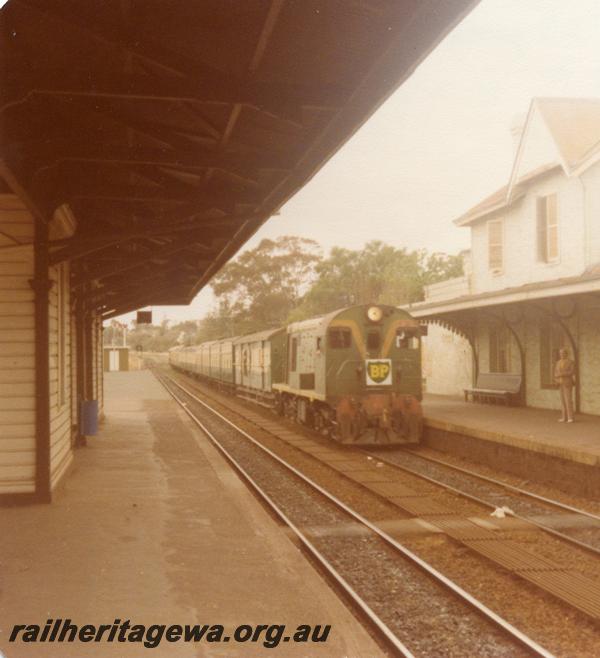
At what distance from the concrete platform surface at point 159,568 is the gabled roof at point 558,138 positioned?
34.9ft

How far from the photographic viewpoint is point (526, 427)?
1396 cm

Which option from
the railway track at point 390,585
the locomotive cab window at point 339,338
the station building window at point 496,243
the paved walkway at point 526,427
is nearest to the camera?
the railway track at point 390,585

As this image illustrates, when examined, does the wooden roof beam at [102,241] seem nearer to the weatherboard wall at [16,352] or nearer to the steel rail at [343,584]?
the weatherboard wall at [16,352]

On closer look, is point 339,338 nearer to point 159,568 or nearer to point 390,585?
point 390,585

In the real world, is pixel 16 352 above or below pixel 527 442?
above

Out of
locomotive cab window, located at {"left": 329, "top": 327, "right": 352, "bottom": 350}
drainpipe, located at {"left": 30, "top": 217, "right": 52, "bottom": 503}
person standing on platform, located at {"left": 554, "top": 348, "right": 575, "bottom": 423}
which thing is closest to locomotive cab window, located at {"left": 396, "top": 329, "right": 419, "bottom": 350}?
locomotive cab window, located at {"left": 329, "top": 327, "right": 352, "bottom": 350}

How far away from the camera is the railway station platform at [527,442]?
10922 mm

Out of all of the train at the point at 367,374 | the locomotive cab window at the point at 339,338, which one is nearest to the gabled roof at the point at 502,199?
the train at the point at 367,374

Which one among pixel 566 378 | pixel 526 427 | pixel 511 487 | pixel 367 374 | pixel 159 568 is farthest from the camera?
pixel 367 374

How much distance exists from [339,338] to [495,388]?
583 centimetres

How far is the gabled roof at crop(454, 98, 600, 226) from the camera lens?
677 inches

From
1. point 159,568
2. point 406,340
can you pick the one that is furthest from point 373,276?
A: point 159,568

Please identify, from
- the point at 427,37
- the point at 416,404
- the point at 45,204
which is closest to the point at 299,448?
the point at 416,404

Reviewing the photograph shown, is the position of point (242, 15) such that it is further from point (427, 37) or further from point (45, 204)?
point (45, 204)
